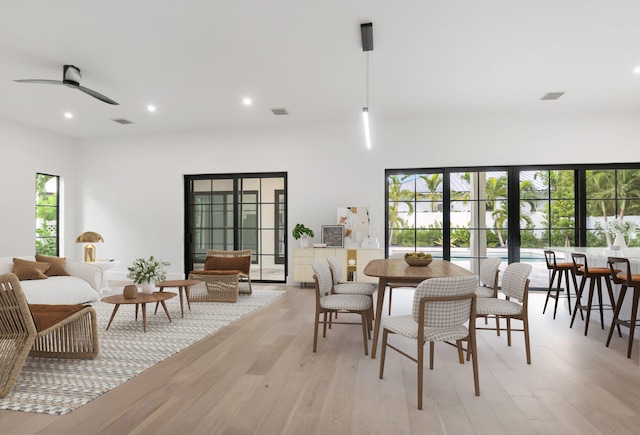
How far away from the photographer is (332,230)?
696 cm

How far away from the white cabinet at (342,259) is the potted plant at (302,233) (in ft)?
0.71

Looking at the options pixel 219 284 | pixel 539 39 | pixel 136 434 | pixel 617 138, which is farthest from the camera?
pixel 617 138

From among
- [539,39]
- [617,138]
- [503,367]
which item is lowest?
[503,367]

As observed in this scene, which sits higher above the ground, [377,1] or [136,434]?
[377,1]

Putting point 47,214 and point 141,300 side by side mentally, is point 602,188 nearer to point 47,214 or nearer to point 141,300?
point 141,300

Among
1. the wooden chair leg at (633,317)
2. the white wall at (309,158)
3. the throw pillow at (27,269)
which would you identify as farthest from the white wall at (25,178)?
the wooden chair leg at (633,317)

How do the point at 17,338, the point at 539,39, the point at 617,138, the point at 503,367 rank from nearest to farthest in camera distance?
the point at 17,338 → the point at 503,367 → the point at 539,39 → the point at 617,138

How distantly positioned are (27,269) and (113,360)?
8.81ft

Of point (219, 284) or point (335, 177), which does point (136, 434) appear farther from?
point (335, 177)

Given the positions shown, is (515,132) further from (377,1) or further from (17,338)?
(17,338)

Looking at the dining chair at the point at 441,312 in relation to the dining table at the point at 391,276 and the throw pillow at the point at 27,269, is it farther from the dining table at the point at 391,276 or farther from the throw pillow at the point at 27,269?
the throw pillow at the point at 27,269

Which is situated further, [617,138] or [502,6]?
[617,138]

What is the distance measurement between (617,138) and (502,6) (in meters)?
4.62

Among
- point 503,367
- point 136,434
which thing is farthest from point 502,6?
point 136,434
